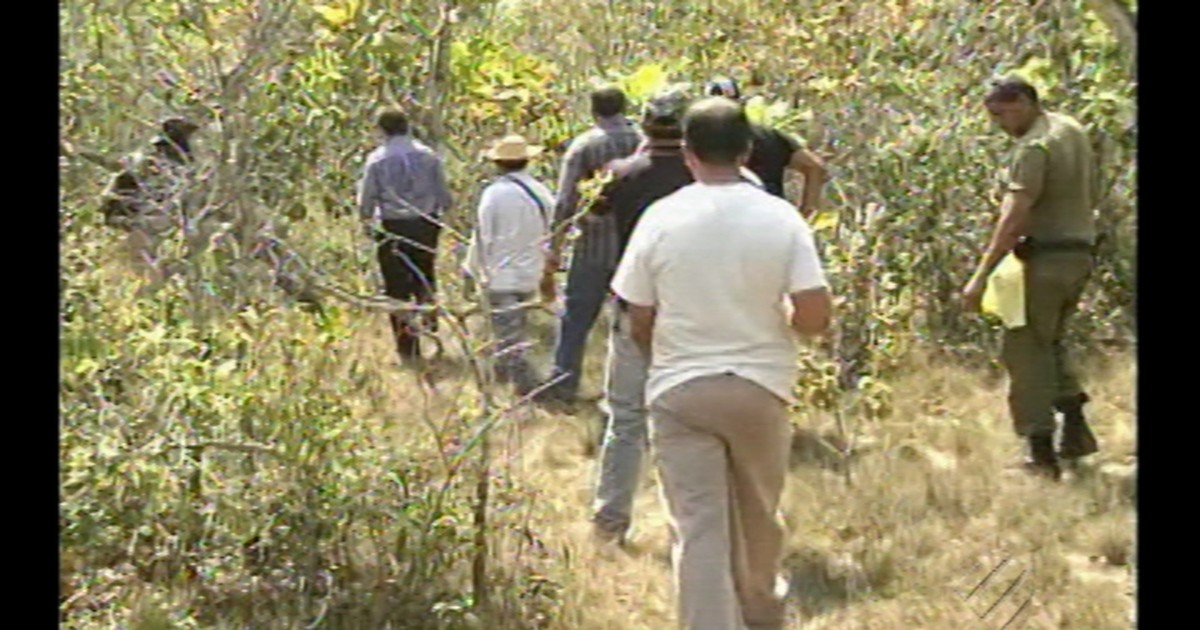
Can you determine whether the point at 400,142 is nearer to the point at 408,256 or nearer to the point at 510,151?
the point at 408,256

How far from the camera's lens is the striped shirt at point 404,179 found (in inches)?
321

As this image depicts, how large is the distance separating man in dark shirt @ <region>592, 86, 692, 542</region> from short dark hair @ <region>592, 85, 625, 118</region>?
987 mm

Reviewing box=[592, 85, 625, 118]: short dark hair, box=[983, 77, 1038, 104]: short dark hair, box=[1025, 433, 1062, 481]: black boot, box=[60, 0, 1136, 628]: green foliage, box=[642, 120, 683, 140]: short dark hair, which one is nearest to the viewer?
box=[60, 0, 1136, 628]: green foliage

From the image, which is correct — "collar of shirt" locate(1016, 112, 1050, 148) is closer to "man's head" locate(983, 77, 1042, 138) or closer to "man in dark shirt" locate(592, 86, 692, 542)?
"man's head" locate(983, 77, 1042, 138)

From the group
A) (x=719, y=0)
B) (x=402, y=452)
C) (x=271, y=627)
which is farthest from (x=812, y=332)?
(x=719, y=0)

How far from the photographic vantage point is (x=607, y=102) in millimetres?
7043

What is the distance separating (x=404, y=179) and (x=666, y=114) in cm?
275

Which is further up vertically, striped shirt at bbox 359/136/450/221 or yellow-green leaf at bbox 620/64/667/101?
yellow-green leaf at bbox 620/64/667/101

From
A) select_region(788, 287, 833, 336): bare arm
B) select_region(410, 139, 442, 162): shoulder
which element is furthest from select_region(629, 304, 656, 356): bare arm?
select_region(410, 139, 442, 162): shoulder

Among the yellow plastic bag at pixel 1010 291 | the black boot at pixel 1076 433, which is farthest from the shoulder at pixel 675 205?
the black boot at pixel 1076 433

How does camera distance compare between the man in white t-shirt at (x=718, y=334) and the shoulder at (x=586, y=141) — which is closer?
the man in white t-shirt at (x=718, y=334)

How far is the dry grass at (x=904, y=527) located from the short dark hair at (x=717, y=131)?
1.24 meters

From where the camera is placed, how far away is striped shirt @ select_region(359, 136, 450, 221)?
8.16 m

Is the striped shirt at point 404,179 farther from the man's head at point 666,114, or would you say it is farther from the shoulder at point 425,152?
the man's head at point 666,114
